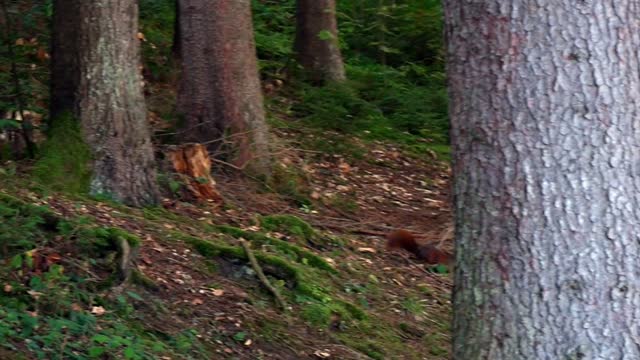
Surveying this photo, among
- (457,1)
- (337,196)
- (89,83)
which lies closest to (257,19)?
(337,196)

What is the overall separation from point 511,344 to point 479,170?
732 millimetres

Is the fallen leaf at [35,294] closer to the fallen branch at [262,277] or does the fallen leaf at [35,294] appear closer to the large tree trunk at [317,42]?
the fallen branch at [262,277]

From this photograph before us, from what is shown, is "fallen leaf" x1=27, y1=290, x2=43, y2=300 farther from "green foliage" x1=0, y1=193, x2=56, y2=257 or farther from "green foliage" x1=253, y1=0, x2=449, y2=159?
"green foliage" x1=253, y1=0, x2=449, y2=159

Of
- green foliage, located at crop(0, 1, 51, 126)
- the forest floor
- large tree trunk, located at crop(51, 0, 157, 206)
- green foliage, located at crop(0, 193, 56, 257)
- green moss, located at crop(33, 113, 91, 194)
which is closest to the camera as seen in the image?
green foliage, located at crop(0, 193, 56, 257)

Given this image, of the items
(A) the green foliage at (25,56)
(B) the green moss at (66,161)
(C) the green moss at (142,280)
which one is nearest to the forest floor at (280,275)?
(C) the green moss at (142,280)

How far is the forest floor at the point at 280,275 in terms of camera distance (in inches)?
276

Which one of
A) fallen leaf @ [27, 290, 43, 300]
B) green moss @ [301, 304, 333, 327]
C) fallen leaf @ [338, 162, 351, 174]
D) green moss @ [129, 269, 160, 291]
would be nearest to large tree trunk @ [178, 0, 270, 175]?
fallen leaf @ [338, 162, 351, 174]

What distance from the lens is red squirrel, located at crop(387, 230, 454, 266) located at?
392 inches

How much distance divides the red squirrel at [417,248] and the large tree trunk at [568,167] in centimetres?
548

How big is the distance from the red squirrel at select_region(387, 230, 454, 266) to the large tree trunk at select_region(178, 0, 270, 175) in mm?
1535

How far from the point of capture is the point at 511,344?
452 cm

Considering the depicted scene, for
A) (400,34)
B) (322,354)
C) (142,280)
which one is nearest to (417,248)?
(322,354)

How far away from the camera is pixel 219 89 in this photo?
419 inches

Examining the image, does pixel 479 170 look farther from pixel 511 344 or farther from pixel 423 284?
pixel 423 284
